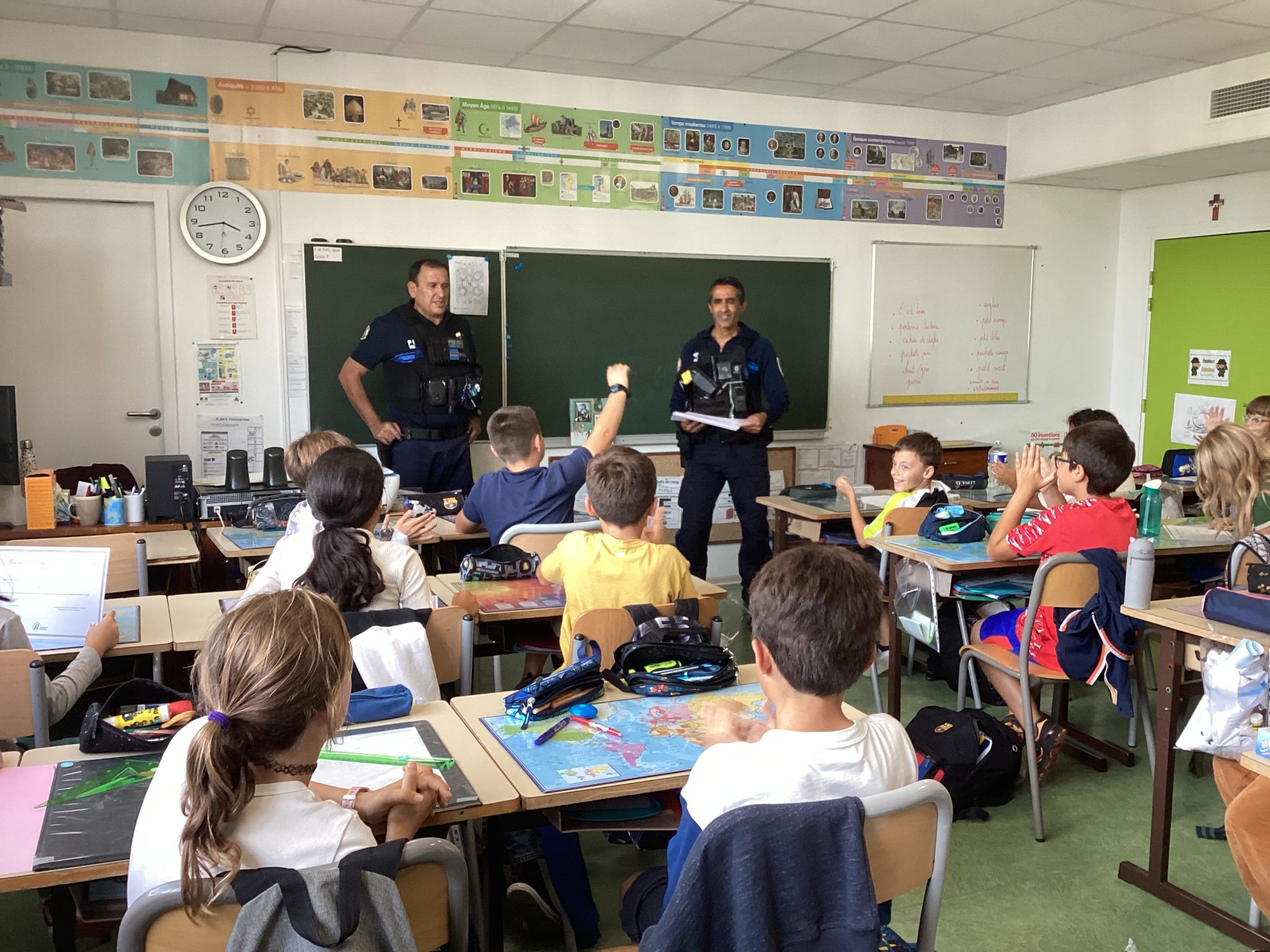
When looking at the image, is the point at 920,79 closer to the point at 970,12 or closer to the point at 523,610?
the point at 970,12

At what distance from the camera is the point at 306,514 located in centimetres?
333

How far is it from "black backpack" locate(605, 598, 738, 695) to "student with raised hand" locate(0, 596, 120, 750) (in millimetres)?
1143

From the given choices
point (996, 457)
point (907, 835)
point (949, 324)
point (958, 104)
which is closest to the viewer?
point (907, 835)

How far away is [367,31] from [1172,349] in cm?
544

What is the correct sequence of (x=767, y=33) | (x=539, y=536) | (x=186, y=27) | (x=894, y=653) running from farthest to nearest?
(x=767, y=33), (x=186, y=27), (x=894, y=653), (x=539, y=536)

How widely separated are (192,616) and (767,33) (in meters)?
3.93

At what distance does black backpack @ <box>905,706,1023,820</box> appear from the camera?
320cm

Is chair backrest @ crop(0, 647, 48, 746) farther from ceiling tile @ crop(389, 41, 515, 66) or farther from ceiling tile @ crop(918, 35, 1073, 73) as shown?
ceiling tile @ crop(918, 35, 1073, 73)

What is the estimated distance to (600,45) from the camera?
17.6 ft

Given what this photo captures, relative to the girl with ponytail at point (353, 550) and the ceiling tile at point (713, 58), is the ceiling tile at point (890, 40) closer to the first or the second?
the ceiling tile at point (713, 58)

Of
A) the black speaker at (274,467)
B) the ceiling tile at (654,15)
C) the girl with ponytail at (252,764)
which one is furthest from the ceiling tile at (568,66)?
the girl with ponytail at (252,764)

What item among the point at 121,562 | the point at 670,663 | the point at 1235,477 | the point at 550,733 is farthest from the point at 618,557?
the point at 1235,477

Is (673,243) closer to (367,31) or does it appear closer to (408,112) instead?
(408,112)

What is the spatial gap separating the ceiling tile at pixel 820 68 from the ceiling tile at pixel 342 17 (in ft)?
6.71
